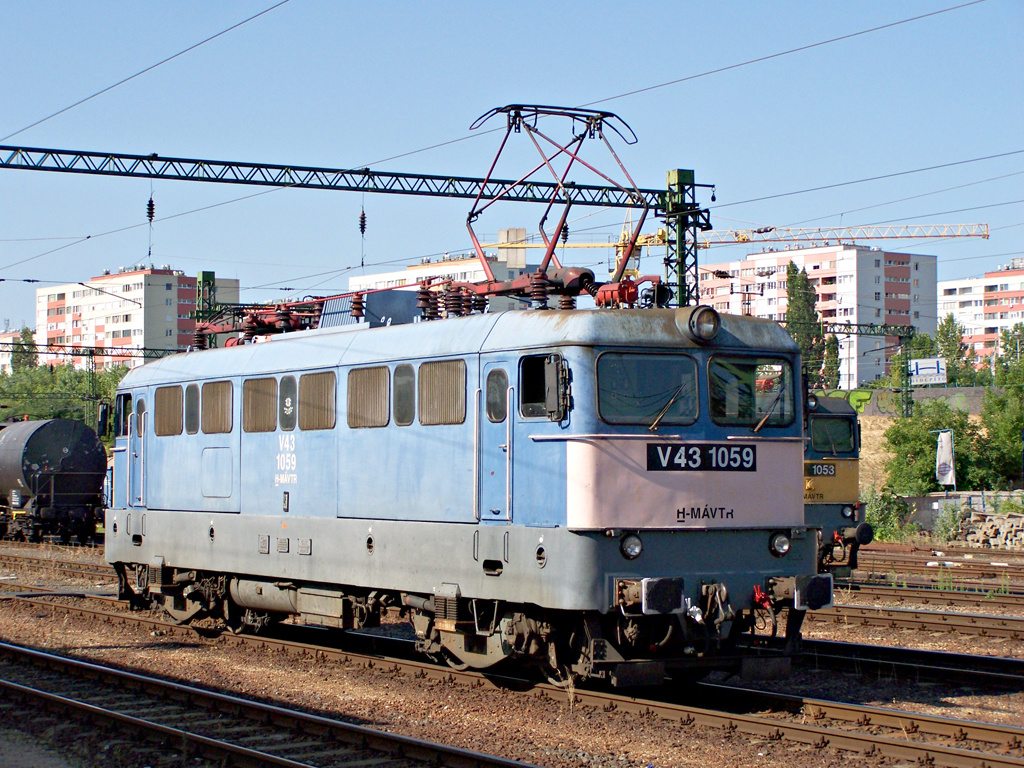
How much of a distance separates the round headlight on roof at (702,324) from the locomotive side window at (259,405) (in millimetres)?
5389

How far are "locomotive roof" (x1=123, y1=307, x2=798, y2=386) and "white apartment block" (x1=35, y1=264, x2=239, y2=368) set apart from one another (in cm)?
10078

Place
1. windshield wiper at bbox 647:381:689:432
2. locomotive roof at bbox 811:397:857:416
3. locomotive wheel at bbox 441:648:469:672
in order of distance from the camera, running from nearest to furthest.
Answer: windshield wiper at bbox 647:381:689:432 → locomotive wheel at bbox 441:648:469:672 → locomotive roof at bbox 811:397:857:416

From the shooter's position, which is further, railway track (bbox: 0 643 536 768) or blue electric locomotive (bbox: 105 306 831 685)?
blue electric locomotive (bbox: 105 306 831 685)

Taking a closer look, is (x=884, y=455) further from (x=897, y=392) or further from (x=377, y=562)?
(x=377, y=562)

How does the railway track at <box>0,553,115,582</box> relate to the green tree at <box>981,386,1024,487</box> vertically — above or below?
below

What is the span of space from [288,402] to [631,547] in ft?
16.9

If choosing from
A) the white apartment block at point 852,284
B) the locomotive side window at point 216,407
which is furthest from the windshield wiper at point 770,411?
the white apartment block at point 852,284

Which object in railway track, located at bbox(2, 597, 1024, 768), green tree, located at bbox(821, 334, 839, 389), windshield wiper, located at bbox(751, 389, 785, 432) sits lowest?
railway track, located at bbox(2, 597, 1024, 768)

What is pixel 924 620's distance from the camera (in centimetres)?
1566

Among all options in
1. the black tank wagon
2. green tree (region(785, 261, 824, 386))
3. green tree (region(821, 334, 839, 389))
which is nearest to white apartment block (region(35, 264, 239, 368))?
green tree (region(785, 261, 824, 386))

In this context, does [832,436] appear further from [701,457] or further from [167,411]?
[167,411]

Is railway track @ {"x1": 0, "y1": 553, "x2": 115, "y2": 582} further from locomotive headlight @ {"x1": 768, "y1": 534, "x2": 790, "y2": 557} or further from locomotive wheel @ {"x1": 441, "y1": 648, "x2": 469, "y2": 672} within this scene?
locomotive headlight @ {"x1": 768, "y1": 534, "x2": 790, "y2": 557}

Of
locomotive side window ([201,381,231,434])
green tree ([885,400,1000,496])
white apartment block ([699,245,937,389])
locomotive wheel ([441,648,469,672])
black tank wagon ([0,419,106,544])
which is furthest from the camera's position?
white apartment block ([699,245,937,389])

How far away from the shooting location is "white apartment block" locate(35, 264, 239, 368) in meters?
125
